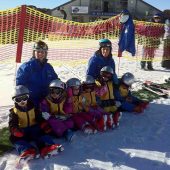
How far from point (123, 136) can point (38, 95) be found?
5.45 ft

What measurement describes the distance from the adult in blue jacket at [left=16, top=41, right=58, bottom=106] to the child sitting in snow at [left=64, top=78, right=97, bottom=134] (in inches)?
18.9

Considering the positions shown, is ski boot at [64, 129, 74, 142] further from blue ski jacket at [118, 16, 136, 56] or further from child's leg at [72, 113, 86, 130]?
blue ski jacket at [118, 16, 136, 56]

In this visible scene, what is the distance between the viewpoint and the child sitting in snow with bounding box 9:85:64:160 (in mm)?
4965

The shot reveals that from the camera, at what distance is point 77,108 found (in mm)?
6312

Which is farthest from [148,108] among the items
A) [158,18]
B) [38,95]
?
[158,18]

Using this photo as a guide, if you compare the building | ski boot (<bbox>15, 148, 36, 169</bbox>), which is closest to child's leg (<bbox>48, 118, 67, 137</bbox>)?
ski boot (<bbox>15, 148, 36, 169</bbox>)

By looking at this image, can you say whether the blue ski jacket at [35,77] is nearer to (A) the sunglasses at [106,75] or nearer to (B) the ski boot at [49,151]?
(A) the sunglasses at [106,75]

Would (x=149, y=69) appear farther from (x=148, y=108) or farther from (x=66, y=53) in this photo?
(x=148, y=108)

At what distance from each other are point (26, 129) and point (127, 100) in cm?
265

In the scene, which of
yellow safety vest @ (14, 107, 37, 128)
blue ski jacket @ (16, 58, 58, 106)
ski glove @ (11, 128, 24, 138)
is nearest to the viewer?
ski glove @ (11, 128, 24, 138)

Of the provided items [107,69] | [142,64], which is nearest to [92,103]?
[107,69]

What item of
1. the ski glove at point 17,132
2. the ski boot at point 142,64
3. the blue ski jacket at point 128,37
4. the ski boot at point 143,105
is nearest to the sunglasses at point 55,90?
the ski glove at point 17,132

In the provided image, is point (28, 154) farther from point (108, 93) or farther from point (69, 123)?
point (108, 93)

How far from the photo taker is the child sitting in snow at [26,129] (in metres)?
4.96
